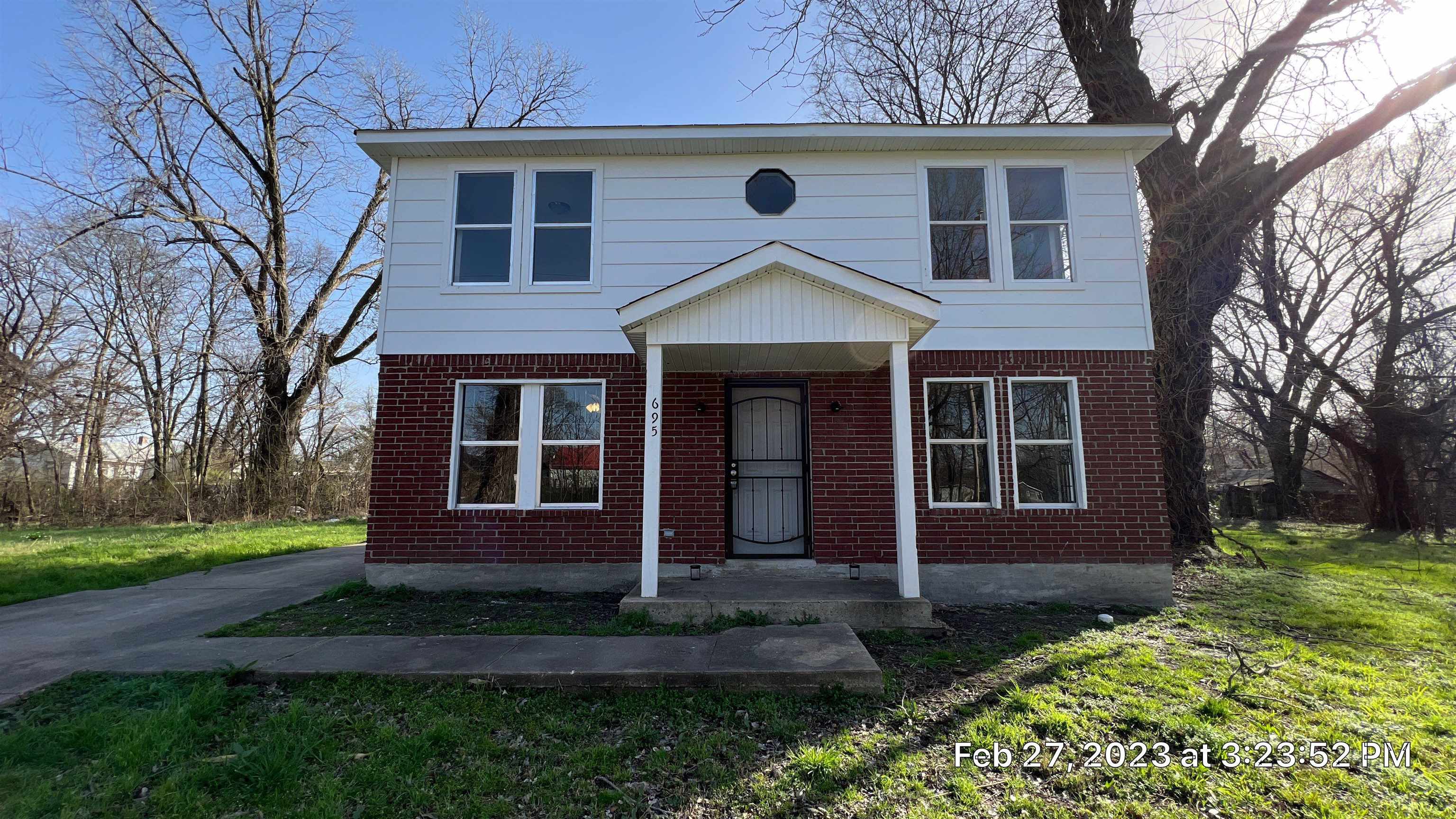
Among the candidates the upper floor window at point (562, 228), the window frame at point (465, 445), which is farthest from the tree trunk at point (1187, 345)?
the window frame at point (465, 445)

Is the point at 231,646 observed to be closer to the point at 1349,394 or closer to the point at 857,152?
the point at 857,152

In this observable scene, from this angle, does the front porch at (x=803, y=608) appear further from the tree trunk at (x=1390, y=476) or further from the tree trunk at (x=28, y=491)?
the tree trunk at (x=28, y=491)

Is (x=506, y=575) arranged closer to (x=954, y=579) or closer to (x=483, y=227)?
(x=483, y=227)

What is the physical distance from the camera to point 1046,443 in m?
6.97

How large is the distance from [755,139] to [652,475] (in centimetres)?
428

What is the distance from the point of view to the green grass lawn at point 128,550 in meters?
7.42

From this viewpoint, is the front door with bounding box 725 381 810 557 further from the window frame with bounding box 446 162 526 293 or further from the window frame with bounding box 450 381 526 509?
the window frame with bounding box 446 162 526 293

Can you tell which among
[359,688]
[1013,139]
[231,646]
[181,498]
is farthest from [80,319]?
[1013,139]

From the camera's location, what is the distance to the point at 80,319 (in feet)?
55.2

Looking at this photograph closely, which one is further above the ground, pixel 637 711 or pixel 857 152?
pixel 857 152

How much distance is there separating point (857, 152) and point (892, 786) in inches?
268

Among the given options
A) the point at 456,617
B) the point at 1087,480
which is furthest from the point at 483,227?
the point at 1087,480

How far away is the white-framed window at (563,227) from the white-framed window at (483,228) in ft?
0.83

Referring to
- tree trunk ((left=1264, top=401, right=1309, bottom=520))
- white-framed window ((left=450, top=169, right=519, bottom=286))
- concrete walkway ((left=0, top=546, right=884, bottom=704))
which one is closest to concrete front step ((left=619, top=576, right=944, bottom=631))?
concrete walkway ((left=0, top=546, right=884, bottom=704))
